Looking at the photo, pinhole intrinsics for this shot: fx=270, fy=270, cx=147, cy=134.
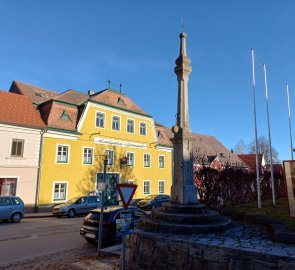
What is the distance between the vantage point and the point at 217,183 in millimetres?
16453

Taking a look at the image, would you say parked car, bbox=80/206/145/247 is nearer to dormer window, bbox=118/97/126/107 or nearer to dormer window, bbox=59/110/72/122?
dormer window, bbox=59/110/72/122

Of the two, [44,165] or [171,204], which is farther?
[44,165]

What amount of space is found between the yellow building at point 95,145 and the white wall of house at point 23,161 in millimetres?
651

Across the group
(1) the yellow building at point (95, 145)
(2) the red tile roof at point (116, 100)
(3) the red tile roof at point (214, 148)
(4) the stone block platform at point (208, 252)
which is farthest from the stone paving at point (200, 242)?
(3) the red tile roof at point (214, 148)

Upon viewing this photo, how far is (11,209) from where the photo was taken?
16.1 meters

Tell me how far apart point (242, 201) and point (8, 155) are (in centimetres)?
1758

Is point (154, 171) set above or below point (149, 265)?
above

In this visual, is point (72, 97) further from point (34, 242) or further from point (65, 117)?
point (34, 242)

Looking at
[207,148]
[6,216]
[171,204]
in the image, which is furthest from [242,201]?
[207,148]

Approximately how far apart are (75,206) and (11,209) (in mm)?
4723

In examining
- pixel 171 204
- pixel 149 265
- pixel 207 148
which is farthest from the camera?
pixel 207 148

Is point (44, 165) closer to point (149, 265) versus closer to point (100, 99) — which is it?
point (100, 99)

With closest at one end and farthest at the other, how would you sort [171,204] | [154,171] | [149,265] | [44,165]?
[149,265] < [171,204] < [44,165] < [154,171]

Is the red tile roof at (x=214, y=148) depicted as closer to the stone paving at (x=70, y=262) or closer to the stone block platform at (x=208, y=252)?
the stone paving at (x=70, y=262)
